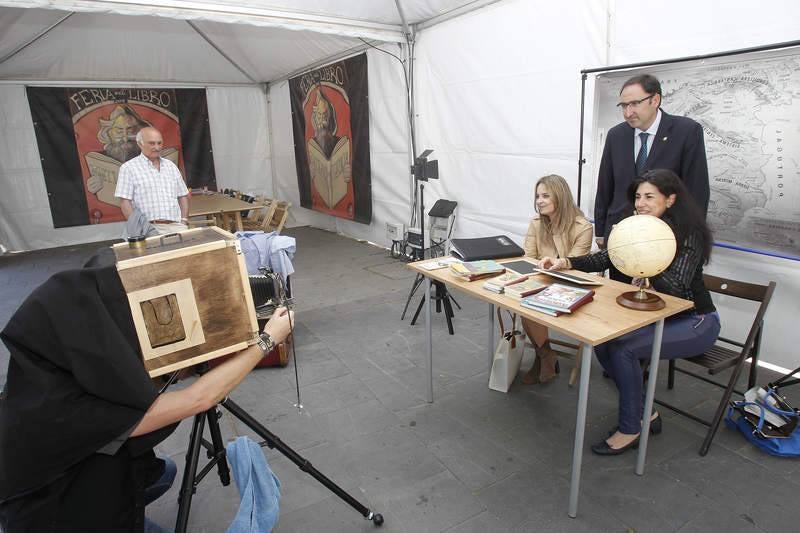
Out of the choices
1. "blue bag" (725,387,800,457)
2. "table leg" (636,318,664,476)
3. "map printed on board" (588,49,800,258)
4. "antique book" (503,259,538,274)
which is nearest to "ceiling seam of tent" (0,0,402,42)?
"map printed on board" (588,49,800,258)

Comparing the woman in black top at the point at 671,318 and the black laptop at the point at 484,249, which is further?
the black laptop at the point at 484,249

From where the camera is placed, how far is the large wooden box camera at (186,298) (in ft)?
3.42

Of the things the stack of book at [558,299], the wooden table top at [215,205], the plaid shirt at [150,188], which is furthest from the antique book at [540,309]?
the wooden table top at [215,205]

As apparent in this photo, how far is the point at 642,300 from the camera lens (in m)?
1.90

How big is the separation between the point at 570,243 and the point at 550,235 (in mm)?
121

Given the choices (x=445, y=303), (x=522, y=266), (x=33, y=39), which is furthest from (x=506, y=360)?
(x=33, y=39)

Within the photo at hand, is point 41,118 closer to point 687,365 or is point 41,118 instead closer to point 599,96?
point 599,96

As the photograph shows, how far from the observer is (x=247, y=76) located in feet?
27.2

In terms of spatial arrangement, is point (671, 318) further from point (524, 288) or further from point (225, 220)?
point (225, 220)

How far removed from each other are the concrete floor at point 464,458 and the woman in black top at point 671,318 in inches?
10.6

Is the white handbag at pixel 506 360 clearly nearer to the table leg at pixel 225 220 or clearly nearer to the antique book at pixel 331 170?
the table leg at pixel 225 220

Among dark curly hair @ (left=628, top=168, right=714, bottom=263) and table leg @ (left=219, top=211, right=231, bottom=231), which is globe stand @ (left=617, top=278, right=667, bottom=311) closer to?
dark curly hair @ (left=628, top=168, right=714, bottom=263)

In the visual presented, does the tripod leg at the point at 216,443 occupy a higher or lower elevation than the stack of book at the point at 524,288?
lower

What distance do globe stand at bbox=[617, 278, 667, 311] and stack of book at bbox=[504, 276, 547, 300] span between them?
0.32 m
